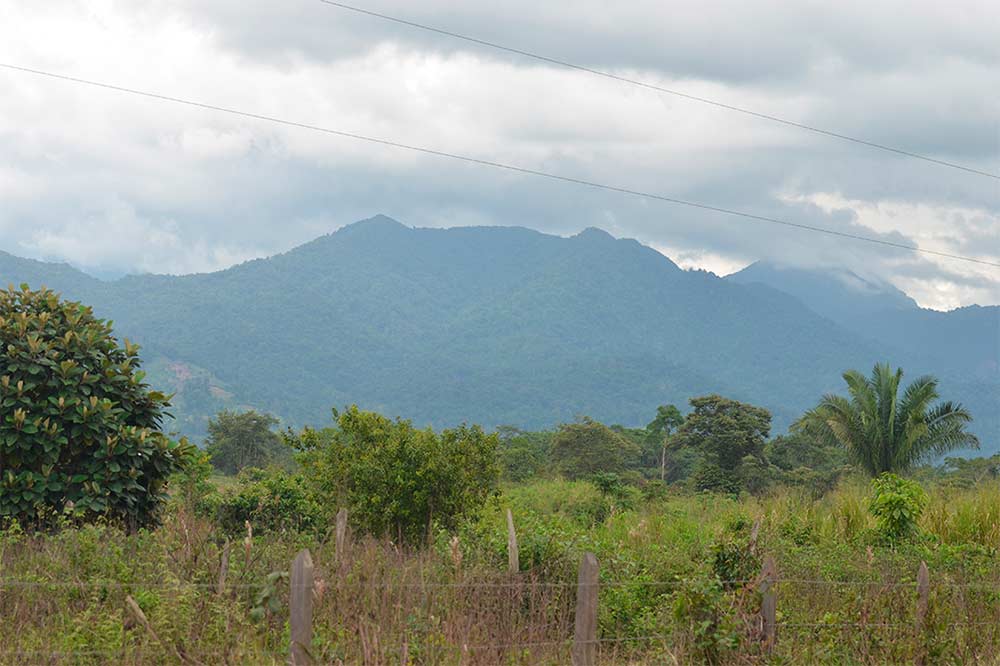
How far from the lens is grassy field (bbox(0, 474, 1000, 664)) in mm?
7129

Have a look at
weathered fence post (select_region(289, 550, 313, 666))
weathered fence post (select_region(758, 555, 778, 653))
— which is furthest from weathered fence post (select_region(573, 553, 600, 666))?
weathered fence post (select_region(289, 550, 313, 666))

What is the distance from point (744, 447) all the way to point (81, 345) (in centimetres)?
3240

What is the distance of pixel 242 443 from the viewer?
54250 mm

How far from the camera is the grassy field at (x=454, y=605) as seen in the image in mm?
7129

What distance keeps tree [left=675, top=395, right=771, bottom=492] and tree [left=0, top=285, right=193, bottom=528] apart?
29.4 m

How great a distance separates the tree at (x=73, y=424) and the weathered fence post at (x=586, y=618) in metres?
4.82

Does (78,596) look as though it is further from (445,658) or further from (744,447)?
(744,447)

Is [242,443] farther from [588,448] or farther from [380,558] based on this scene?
[380,558]

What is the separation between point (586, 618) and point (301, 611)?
6.83 feet

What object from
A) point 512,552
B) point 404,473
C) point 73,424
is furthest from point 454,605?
point 404,473

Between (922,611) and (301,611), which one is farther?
(922,611)

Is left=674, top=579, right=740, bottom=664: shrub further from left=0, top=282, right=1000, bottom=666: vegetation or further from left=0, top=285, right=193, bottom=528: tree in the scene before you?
left=0, top=285, right=193, bottom=528: tree

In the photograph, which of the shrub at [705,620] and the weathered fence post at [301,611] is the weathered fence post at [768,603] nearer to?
the shrub at [705,620]

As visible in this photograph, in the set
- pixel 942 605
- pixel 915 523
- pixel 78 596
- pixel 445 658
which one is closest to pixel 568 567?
pixel 445 658
